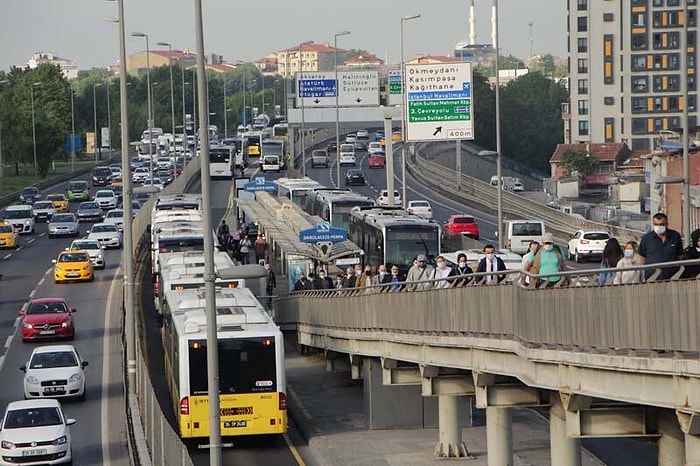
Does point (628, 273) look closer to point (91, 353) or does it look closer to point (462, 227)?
point (91, 353)

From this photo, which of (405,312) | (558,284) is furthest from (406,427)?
(558,284)

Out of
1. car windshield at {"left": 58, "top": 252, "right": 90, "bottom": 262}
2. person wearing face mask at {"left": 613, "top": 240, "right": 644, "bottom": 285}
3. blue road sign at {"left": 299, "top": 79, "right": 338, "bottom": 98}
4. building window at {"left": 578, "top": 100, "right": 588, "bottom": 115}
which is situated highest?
blue road sign at {"left": 299, "top": 79, "right": 338, "bottom": 98}

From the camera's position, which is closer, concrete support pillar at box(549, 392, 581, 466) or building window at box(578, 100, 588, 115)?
concrete support pillar at box(549, 392, 581, 466)

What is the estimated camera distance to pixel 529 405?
82.4ft

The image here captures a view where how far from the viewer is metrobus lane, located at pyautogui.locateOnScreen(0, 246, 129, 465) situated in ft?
104

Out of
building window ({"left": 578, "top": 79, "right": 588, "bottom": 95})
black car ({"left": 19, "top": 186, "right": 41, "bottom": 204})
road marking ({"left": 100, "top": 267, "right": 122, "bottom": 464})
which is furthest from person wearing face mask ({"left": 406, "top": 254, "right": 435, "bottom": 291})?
building window ({"left": 578, "top": 79, "right": 588, "bottom": 95})

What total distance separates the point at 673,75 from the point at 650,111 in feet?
13.5

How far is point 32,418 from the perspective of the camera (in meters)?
29.3

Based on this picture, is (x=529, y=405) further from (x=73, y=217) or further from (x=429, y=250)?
(x=73, y=217)

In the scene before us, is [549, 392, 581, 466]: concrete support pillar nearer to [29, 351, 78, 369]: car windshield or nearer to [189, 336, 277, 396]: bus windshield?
[189, 336, 277, 396]: bus windshield

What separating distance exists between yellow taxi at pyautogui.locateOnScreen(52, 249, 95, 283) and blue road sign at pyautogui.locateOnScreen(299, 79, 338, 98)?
46.0 m

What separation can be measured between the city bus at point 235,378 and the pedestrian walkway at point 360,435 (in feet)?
4.83

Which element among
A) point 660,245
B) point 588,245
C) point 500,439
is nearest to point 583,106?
point 588,245

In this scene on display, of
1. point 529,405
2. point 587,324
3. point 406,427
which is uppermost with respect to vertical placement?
point 587,324
